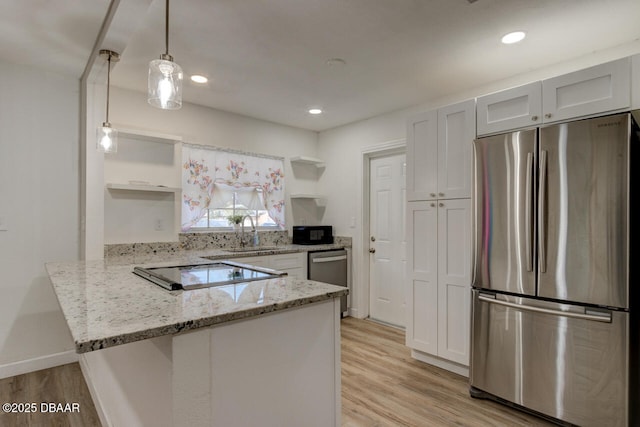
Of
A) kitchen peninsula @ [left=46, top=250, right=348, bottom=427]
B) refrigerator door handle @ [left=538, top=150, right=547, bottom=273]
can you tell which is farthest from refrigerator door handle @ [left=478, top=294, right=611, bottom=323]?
kitchen peninsula @ [left=46, top=250, right=348, bottom=427]

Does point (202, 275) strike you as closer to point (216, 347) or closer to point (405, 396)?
point (216, 347)

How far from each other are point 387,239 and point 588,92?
2.47 m

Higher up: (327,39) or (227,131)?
(327,39)

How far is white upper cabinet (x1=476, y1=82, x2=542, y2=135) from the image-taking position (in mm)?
2248

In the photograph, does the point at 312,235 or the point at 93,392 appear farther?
the point at 312,235

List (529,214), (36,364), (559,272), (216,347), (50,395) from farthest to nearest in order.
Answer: (36,364) < (50,395) < (529,214) < (559,272) < (216,347)

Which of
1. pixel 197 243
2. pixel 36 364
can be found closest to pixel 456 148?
pixel 197 243

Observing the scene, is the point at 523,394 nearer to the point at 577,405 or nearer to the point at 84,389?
the point at 577,405

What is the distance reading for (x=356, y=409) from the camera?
88.7 inches

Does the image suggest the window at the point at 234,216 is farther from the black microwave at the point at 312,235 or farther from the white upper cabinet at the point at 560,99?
the white upper cabinet at the point at 560,99

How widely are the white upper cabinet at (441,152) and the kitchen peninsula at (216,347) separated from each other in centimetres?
170

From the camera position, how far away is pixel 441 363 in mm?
2871

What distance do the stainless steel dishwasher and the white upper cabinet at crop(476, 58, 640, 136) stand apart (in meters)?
2.20

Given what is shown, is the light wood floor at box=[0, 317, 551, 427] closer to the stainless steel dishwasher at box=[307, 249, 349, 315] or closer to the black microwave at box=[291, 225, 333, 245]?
the stainless steel dishwasher at box=[307, 249, 349, 315]
